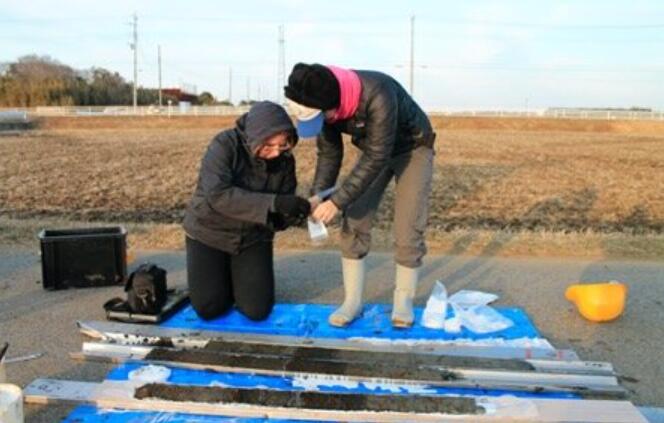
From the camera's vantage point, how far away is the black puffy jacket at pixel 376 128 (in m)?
3.90

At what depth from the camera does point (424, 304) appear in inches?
193

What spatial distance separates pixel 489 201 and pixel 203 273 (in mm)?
7631

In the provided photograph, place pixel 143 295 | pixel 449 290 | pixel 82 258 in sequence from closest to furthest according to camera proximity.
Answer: pixel 143 295 → pixel 82 258 → pixel 449 290

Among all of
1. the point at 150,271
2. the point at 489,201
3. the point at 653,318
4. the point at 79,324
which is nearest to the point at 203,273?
the point at 150,271

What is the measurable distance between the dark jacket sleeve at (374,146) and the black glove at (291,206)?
0.17 m

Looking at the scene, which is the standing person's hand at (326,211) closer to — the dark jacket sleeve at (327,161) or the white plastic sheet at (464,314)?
the dark jacket sleeve at (327,161)

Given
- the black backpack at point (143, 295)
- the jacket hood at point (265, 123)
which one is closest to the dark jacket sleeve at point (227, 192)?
the jacket hood at point (265, 123)

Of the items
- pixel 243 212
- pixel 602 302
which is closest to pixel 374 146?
pixel 243 212

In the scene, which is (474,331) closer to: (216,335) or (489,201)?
(216,335)

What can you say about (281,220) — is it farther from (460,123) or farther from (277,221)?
(460,123)

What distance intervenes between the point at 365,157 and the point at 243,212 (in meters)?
0.80

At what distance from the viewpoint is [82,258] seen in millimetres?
5074

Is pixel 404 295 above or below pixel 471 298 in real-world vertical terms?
above

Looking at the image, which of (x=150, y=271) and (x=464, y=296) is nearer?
(x=150, y=271)
